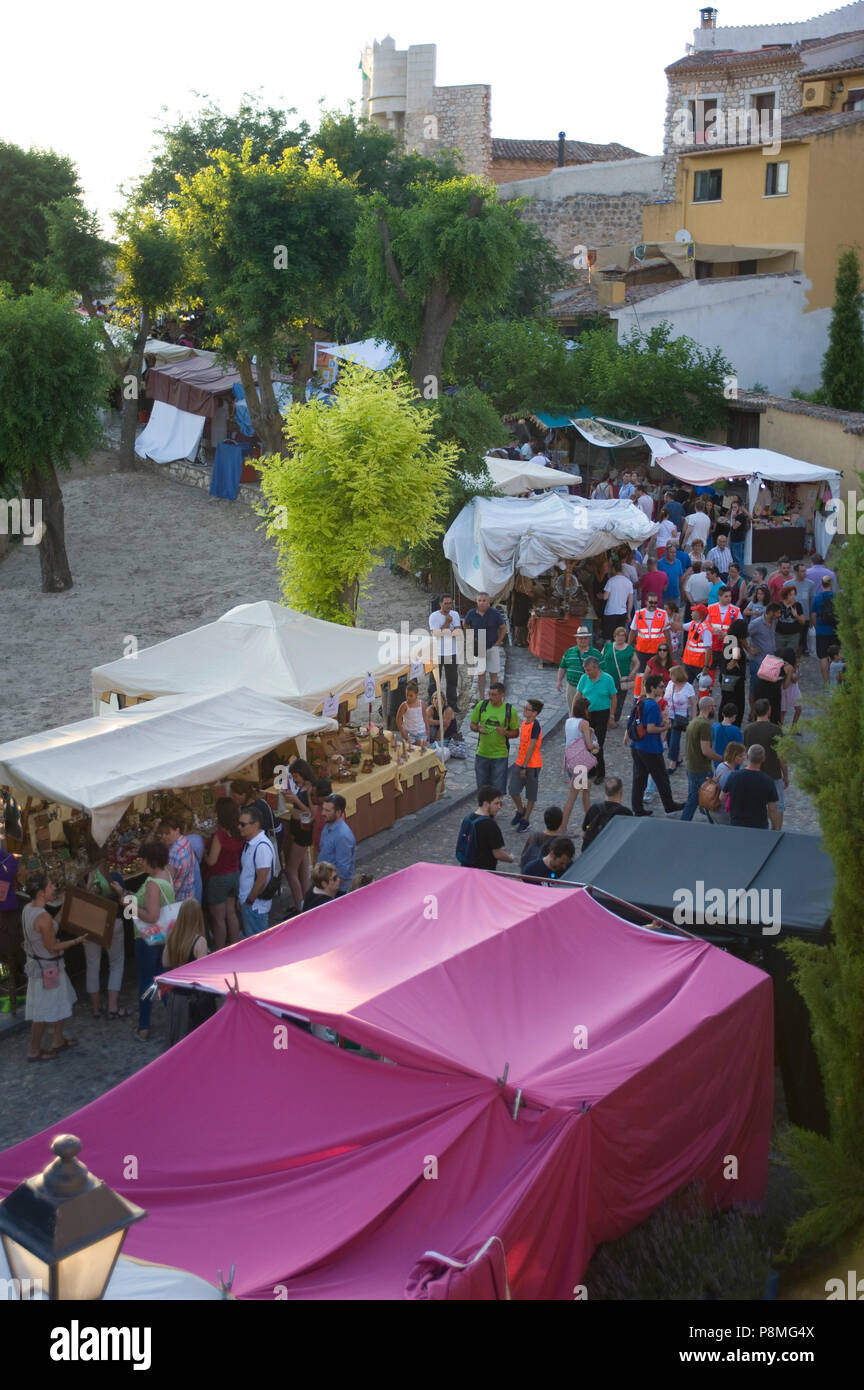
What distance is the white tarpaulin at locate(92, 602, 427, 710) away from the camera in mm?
13047

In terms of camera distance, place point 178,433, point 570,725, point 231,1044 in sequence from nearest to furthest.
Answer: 1. point 231,1044
2. point 570,725
3. point 178,433

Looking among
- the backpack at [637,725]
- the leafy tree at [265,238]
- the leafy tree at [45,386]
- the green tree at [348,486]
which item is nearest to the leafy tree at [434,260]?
the leafy tree at [265,238]

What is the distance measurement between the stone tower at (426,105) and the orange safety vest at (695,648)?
35.8 meters

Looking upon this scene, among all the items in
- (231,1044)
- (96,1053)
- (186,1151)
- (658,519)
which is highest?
(658,519)

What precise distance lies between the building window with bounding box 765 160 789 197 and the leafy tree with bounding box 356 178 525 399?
13.5 metres

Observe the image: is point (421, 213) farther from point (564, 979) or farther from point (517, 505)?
point (564, 979)

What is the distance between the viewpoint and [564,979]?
728 centimetres

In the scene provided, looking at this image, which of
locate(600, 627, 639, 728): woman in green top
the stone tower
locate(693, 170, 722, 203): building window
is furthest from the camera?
the stone tower

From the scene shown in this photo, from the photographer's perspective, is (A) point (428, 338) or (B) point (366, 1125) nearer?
(B) point (366, 1125)

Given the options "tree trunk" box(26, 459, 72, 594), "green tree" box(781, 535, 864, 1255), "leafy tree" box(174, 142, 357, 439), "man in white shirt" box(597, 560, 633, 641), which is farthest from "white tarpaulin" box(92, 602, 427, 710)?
"leafy tree" box(174, 142, 357, 439)

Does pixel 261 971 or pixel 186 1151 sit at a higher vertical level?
pixel 261 971

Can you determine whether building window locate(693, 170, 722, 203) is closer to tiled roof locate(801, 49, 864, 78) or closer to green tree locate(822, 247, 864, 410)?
tiled roof locate(801, 49, 864, 78)

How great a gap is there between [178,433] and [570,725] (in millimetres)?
22155

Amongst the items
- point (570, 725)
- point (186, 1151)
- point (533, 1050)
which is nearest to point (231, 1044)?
point (186, 1151)
